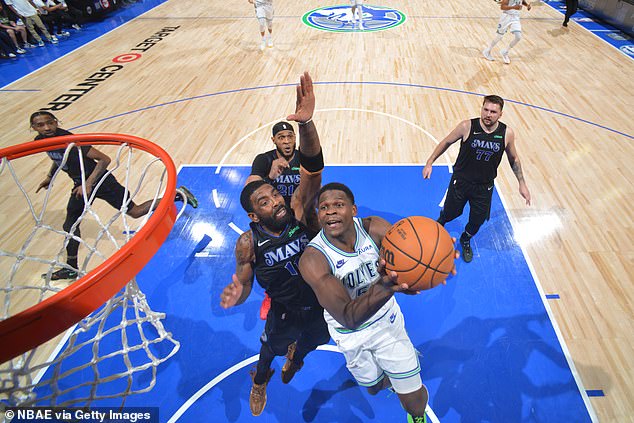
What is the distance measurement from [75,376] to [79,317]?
216 centimetres

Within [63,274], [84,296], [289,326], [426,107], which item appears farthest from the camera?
[426,107]

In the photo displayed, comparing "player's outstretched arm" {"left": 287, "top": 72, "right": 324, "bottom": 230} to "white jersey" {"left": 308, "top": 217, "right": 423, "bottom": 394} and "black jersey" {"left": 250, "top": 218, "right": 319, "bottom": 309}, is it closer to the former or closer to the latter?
"black jersey" {"left": 250, "top": 218, "right": 319, "bottom": 309}

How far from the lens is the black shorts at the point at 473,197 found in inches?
147

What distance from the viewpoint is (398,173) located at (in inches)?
215

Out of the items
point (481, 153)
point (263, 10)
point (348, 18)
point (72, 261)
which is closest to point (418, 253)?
point (481, 153)

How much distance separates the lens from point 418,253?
2.00 meters

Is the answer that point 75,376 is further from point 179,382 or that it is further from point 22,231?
point 22,231

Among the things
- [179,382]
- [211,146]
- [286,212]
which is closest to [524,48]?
[211,146]

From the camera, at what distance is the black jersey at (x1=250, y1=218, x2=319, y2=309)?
2.49 m

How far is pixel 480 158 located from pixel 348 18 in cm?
1041

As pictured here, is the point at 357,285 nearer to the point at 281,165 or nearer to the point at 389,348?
the point at 389,348

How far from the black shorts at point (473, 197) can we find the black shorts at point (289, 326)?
2.09 m

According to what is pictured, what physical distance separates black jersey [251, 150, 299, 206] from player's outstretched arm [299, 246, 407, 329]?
143cm

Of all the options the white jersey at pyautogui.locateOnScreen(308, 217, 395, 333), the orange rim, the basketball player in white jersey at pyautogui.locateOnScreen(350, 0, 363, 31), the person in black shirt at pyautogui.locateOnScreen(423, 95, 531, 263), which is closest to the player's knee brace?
the white jersey at pyautogui.locateOnScreen(308, 217, 395, 333)
